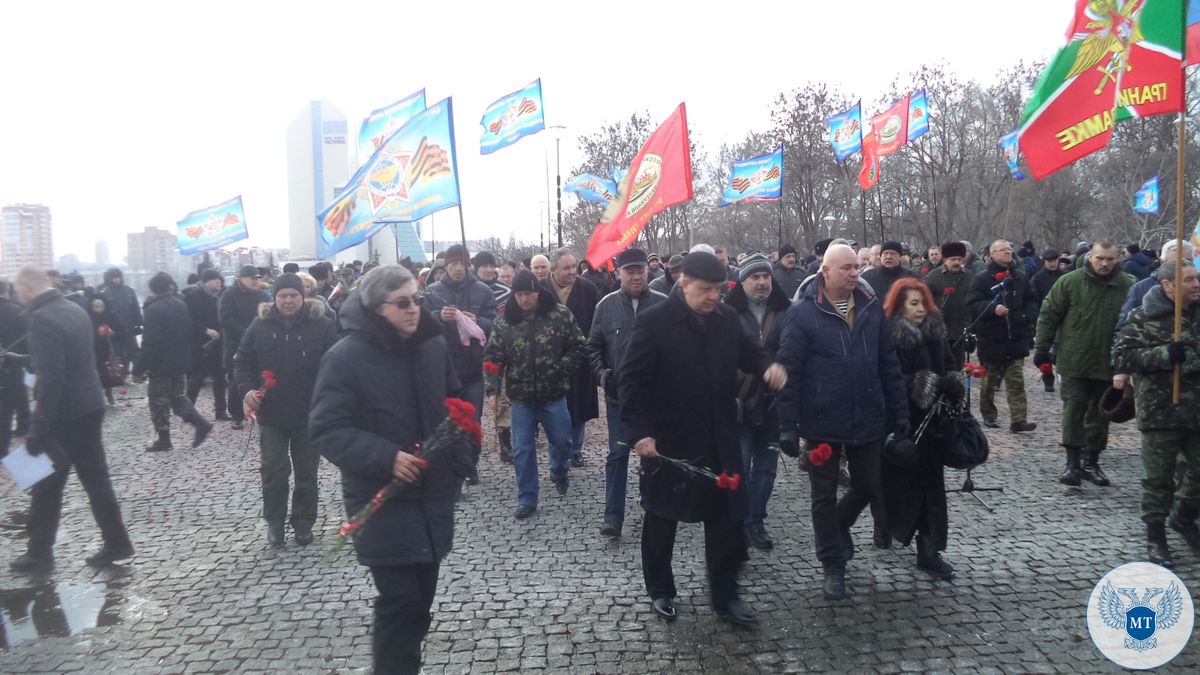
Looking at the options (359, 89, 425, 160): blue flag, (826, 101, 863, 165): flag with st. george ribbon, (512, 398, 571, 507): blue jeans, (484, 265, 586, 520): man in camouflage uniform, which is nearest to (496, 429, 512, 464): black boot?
(512, 398, 571, 507): blue jeans

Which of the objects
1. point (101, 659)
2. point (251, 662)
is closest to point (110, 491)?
point (101, 659)

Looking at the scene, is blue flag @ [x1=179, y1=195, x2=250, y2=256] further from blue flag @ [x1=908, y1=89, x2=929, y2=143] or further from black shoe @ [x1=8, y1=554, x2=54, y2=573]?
blue flag @ [x1=908, y1=89, x2=929, y2=143]

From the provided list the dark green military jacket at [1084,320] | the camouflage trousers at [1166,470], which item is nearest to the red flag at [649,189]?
the dark green military jacket at [1084,320]

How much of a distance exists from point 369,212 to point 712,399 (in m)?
4.75

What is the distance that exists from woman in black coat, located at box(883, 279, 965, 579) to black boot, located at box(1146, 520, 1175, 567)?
4.42 ft

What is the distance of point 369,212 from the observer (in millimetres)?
7992

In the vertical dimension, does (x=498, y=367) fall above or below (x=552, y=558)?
above

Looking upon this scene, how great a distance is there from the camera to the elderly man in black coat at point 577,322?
7.82 m

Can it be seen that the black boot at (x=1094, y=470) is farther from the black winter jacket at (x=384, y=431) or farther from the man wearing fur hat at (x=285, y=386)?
the man wearing fur hat at (x=285, y=386)

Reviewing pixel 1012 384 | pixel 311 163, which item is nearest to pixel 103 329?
pixel 1012 384

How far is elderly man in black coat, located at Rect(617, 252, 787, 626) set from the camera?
4500mm

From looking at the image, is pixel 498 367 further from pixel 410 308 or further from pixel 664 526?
pixel 410 308

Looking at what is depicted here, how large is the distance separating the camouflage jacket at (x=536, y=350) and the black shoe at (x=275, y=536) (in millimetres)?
1957

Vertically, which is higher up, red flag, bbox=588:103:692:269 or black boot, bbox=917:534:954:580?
red flag, bbox=588:103:692:269
